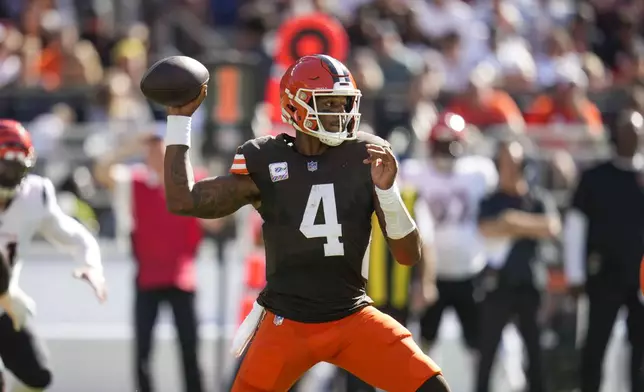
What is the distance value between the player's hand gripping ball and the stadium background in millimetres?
3545

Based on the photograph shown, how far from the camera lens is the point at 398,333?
5.09m

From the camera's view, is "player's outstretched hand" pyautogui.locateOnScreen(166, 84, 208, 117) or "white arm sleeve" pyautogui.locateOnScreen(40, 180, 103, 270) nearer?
"player's outstretched hand" pyautogui.locateOnScreen(166, 84, 208, 117)

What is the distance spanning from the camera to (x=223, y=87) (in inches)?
343

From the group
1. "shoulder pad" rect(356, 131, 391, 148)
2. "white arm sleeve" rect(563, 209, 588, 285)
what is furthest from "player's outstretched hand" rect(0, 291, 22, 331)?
"white arm sleeve" rect(563, 209, 588, 285)

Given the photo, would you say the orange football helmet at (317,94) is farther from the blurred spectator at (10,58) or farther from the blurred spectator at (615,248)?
the blurred spectator at (10,58)

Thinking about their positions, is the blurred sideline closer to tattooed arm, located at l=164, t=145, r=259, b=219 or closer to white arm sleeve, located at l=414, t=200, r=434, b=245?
white arm sleeve, located at l=414, t=200, r=434, b=245

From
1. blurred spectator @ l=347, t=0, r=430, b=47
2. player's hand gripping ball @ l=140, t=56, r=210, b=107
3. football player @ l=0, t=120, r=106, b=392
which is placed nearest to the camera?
player's hand gripping ball @ l=140, t=56, r=210, b=107

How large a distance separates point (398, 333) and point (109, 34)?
25.5ft

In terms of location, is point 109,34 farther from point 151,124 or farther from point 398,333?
point 398,333

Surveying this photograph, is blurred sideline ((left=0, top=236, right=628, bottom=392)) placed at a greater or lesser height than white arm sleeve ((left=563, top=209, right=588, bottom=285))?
lesser

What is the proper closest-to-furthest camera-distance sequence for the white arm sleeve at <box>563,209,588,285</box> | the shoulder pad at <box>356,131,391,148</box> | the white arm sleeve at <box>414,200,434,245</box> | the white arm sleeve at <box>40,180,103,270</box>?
the shoulder pad at <box>356,131,391,148</box>, the white arm sleeve at <box>40,180,103,270</box>, the white arm sleeve at <box>414,200,434,245</box>, the white arm sleeve at <box>563,209,588,285</box>

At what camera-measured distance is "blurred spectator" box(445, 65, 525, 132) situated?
32.1ft

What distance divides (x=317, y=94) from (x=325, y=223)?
0.53 meters

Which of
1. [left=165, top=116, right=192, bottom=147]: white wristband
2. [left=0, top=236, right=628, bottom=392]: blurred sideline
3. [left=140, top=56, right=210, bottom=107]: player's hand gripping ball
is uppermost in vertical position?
[left=140, top=56, right=210, bottom=107]: player's hand gripping ball
